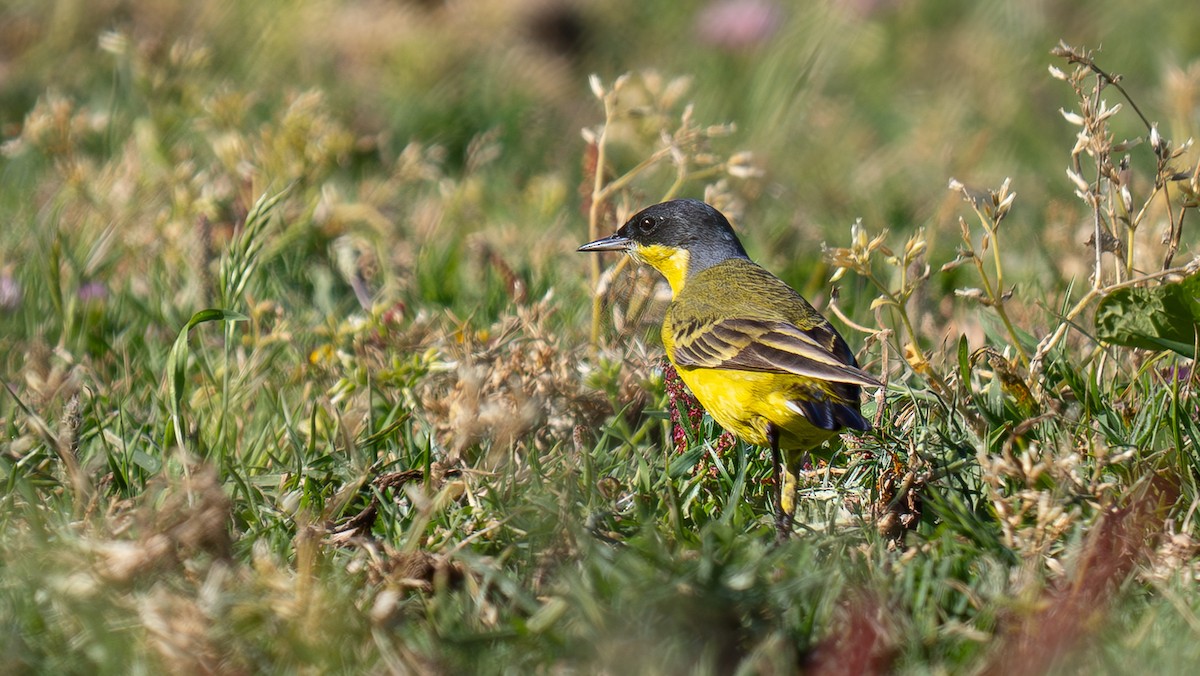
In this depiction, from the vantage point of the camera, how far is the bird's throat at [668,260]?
4996 millimetres

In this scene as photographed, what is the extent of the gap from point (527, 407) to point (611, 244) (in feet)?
5.72

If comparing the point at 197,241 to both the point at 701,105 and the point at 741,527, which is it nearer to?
the point at 741,527

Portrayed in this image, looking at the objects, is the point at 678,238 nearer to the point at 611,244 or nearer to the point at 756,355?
the point at 611,244

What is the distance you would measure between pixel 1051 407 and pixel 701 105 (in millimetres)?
5149

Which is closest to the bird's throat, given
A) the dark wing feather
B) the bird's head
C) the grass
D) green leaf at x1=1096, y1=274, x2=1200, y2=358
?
the bird's head

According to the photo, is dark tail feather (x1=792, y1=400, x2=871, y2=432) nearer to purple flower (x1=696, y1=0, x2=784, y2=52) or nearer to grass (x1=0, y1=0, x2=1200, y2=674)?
grass (x1=0, y1=0, x2=1200, y2=674)

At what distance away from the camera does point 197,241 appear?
17.1 feet

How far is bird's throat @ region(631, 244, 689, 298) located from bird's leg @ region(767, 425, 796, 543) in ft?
4.18

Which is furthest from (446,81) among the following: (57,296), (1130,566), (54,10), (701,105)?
(1130,566)

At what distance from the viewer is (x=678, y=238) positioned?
4.98 m

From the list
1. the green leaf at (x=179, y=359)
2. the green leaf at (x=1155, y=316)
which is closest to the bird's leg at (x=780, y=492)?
the green leaf at (x=1155, y=316)

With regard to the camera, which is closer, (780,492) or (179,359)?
(179,359)

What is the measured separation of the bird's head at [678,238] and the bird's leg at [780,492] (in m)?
1.24

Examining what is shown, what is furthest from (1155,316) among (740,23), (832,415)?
(740,23)
